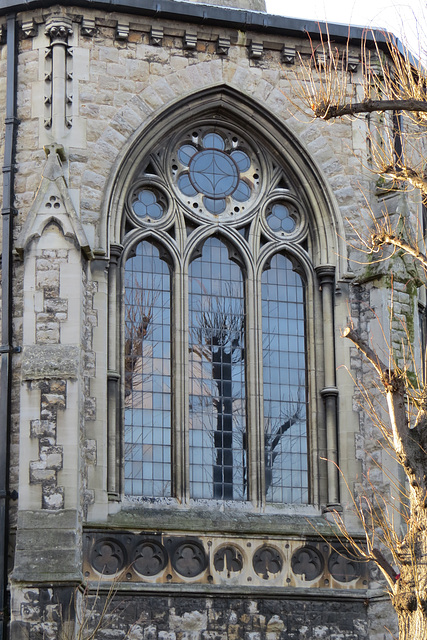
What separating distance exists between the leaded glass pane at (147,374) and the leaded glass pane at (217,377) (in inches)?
14.9

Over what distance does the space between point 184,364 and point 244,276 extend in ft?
5.46

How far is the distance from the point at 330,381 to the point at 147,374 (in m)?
2.57

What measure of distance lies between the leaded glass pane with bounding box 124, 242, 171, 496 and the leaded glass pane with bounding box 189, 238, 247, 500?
1.25ft

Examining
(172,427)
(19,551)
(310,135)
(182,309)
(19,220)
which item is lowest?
(19,551)

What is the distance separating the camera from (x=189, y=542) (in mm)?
17984

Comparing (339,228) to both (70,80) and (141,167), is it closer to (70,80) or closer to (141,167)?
(141,167)

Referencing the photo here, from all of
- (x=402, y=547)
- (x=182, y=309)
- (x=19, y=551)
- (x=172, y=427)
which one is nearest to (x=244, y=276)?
(x=182, y=309)

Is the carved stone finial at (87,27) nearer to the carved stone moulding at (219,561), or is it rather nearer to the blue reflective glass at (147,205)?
the blue reflective glass at (147,205)

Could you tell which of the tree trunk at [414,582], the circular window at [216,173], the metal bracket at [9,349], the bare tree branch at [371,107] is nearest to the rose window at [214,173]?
the circular window at [216,173]

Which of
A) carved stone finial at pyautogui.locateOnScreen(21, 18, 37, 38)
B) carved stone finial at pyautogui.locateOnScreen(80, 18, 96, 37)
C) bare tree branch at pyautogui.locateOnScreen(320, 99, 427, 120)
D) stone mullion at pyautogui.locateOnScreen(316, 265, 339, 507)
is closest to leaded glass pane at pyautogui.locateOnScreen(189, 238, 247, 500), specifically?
stone mullion at pyautogui.locateOnScreen(316, 265, 339, 507)

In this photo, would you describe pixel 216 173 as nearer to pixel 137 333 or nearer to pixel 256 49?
pixel 256 49

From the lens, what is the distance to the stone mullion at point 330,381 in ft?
62.1

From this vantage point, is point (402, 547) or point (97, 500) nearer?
point (402, 547)

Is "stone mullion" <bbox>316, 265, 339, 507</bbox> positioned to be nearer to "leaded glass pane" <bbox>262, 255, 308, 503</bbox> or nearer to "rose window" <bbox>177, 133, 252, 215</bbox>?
"leaded glass pane" <bbox>262, 255, 308, 503</bbox>
